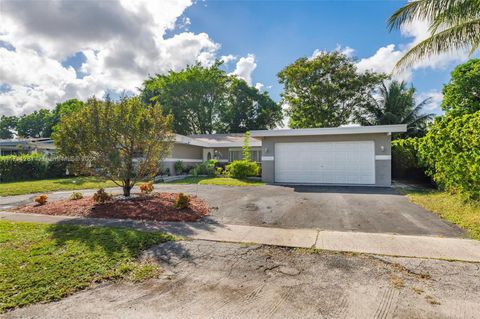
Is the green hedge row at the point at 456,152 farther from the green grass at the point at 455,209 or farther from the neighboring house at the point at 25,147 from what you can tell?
the neighboring house at the point at 25,147

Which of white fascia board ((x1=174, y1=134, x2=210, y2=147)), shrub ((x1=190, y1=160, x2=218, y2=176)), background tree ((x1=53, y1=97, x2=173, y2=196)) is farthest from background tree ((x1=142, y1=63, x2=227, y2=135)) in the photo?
background tree ((x1=53, y1=97, x2=173, y2=196))

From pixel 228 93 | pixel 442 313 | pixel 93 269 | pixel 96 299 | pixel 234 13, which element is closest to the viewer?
pixel 442 313

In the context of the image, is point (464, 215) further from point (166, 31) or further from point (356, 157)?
point (166, 31)

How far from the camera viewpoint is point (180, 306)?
308 cm

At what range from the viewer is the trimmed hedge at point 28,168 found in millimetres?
16766

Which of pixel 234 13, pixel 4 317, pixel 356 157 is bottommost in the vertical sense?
pixel 4 317

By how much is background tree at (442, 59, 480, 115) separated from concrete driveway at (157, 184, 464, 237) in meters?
11.9

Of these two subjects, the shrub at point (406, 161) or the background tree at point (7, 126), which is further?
the background tree at point (7, 126)

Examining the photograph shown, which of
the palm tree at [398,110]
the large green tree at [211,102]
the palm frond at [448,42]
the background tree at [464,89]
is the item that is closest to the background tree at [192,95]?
the large green tree at [211,102]

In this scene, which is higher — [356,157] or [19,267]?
[356,157]

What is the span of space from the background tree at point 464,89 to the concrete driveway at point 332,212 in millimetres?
11894

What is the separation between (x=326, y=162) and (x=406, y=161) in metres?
4.97

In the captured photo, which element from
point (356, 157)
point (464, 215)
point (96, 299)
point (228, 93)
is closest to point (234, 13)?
point (356, 157)

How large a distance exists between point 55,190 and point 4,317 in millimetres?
12601
